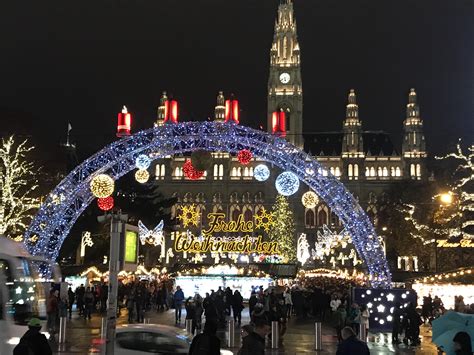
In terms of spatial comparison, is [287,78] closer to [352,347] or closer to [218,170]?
[218,170]

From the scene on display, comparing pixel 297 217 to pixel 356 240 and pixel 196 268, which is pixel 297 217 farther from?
pixel 356 240

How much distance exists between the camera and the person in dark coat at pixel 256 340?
269 inches

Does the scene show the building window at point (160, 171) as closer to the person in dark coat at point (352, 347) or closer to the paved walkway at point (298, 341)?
the paved walkway at point (298, 341)

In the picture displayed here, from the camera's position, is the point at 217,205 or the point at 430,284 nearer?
the point at 430,284

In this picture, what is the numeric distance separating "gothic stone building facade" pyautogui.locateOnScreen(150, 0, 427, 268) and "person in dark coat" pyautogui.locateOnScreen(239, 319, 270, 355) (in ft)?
323

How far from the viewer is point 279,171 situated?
106 m

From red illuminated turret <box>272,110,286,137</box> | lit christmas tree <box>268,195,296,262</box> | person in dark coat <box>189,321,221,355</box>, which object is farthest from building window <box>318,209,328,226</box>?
person in dark coat <box>189,321,221,355</box>

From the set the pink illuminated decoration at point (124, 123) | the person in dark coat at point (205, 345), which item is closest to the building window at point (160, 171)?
the pink illuminated decoration at point (124, 123)

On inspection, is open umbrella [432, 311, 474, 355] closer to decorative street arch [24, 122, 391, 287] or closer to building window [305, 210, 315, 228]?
decorative street arch [24, 122, 391, 287]

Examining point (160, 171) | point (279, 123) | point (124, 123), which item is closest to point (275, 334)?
point (279, 123)

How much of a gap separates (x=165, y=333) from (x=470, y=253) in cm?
4119

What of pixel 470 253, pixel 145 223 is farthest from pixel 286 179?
pixel 145 223

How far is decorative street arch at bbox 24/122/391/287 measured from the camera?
27.9 metres

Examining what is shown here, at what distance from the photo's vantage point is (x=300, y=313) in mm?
32938
